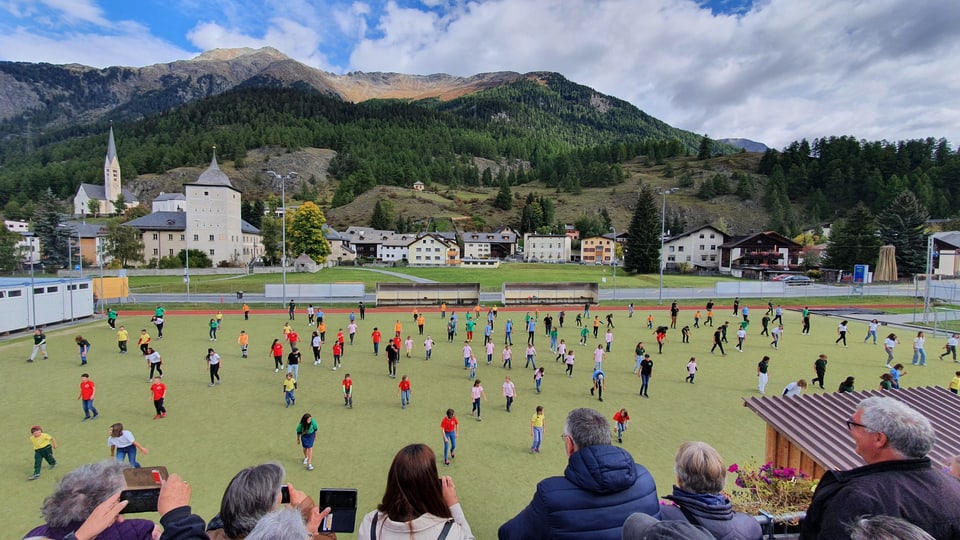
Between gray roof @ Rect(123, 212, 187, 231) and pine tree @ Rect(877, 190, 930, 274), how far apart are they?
3884 inches

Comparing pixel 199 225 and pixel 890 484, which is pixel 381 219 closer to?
pixel 199 225

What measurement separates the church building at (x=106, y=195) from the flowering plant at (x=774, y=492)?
144910 millimetres

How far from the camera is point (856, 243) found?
5844 centimetres

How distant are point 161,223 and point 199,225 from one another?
19.7ft

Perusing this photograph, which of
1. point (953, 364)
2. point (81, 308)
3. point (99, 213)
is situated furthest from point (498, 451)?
point (99, 213)

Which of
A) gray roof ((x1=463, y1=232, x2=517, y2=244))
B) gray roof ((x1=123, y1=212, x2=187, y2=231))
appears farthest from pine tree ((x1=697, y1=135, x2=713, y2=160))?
gray roof ((x1=123, y1=212, x2=187, y2=231))

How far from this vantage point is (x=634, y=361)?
18.3 metres

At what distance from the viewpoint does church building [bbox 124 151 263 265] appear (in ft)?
209

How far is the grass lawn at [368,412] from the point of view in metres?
8.53

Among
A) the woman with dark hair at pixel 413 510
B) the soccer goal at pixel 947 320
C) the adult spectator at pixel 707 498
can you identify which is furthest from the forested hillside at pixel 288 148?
the adult spectator at pixel 707 498

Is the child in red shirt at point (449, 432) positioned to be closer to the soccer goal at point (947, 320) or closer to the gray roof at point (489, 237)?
the soccer goal at point (947, 320)

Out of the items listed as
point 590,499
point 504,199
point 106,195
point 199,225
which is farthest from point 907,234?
point 106,195

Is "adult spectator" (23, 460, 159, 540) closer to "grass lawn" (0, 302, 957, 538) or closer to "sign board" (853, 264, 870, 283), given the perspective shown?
"grass lawn" (0, 302, 957, 538)

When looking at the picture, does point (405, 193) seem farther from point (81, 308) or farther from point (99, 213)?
point (81, 308)
